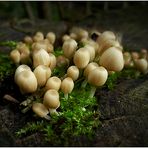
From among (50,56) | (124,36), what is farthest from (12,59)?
(124,36)

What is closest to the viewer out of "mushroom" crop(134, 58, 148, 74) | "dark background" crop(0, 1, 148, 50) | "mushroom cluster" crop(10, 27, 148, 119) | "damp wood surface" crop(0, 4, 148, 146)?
"damp wood surface" crop(0, 4, 148, 146)

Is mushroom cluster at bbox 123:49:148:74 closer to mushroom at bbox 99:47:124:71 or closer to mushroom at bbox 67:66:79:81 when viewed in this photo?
mushroom at bbox 99:47:124:71

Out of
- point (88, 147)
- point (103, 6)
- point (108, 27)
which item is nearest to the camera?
point (88, 147)

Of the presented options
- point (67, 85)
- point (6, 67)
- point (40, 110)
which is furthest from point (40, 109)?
point (6, 67)

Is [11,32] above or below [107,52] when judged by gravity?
above

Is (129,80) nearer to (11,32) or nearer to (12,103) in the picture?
(12,103)

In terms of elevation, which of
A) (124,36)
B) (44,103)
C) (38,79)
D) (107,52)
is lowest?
(44,103)

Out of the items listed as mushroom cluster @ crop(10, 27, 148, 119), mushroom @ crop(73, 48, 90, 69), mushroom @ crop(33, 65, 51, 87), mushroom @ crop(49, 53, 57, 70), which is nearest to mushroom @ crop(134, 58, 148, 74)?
mushroom cluster @ crop(10, 27, 148, 119)
